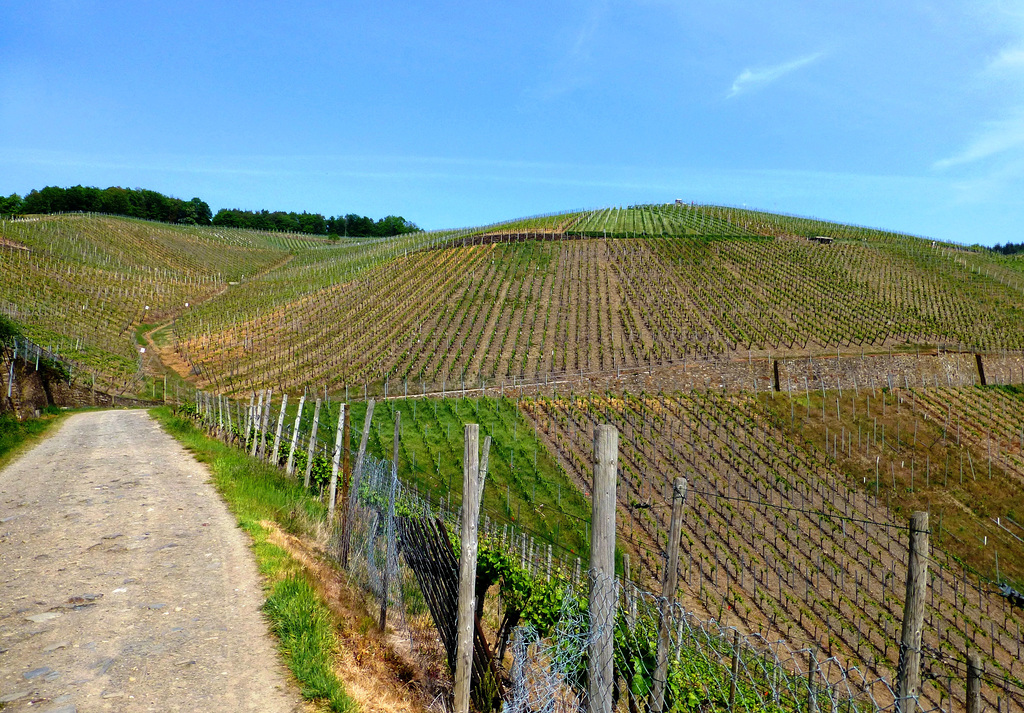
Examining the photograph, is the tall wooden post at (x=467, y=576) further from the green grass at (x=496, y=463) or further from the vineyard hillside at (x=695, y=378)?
the green grass at (x=496, y=463)

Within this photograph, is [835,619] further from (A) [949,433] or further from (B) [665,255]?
(B) [665,255]

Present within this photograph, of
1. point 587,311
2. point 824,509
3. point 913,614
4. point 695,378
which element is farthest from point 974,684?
point 587,311

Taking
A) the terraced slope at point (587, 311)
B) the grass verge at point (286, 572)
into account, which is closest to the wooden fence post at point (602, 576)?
the grass verge at point (286, 572)

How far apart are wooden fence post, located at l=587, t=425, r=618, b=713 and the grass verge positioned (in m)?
1.81

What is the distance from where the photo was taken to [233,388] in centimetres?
3212

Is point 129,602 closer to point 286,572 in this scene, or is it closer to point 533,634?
point 286,572

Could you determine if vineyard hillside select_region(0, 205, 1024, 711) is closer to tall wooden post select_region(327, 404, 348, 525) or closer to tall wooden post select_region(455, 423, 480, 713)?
tall wooden post select_region(327, 404, 348, 525)

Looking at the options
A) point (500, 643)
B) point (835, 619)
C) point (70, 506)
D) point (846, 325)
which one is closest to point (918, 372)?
point (846, 325)

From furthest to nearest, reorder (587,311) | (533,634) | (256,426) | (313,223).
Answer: (313,223)
(587,311)
(256,426)
(533,634)

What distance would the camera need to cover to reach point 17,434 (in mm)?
14852

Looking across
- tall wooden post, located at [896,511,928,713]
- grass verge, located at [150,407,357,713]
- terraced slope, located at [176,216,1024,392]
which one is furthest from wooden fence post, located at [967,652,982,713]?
terraced slope, located at [176,216,1024,392]

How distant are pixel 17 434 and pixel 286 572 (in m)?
12.1

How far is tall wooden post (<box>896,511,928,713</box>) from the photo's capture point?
3.73 meters

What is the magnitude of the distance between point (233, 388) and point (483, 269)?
2322 centimetres
